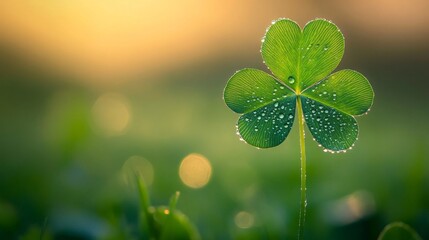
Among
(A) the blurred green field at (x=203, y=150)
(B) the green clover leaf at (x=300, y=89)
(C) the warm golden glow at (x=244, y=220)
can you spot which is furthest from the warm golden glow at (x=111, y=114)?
(B) the green clover leaf at (x=300, y=89)

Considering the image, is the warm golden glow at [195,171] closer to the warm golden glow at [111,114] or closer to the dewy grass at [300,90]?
the warm golden glow at [111,114]

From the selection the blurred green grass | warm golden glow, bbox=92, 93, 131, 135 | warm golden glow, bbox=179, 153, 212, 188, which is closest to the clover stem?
the blurred green grass

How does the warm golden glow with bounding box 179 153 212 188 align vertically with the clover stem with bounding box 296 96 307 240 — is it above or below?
below

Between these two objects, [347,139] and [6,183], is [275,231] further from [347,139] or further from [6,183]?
[6,183]

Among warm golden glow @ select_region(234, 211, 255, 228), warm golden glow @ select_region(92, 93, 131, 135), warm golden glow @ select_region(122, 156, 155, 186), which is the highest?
warm golden glow @ select_region(92, 93, 131, 135)

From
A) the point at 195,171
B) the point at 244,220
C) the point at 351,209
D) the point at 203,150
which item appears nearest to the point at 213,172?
the point at 195,171

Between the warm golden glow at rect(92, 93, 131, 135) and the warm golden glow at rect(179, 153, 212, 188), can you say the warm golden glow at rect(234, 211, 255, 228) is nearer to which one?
the warm golden glow at rect(179, 153, 212, 188)

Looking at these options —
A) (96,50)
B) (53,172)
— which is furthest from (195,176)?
(96,50)
